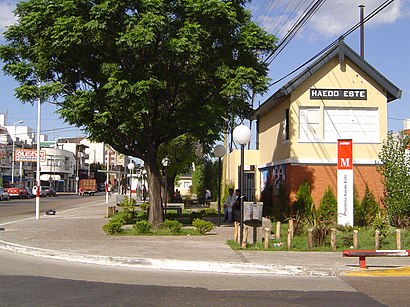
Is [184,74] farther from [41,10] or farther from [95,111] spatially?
[41,10]

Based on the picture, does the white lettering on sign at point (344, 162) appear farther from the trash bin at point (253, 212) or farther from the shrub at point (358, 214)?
the trash bin at point (253, 212)

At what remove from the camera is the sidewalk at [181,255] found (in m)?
11.6

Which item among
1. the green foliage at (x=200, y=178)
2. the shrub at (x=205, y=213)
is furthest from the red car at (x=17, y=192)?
the shrub at (x=205, y=213)

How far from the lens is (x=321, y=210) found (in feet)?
69.3

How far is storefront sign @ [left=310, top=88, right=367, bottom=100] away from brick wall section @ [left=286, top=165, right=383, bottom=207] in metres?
2.84

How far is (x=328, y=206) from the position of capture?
832 inches

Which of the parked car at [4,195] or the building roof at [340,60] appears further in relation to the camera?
the parked car at [4,195]

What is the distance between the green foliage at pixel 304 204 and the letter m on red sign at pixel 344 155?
9.14ft

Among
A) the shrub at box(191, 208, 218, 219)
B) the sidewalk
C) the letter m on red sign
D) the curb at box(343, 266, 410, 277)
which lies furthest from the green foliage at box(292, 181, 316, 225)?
the curb at box(343, 266, 410, 277)

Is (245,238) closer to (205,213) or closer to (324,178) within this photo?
(324,178)

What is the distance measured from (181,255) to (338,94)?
11776mm

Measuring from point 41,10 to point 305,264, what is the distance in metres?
11.4

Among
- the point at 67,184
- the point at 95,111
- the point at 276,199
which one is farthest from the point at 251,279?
the point at 67,184

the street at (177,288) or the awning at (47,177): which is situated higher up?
the awning at (47,177)
